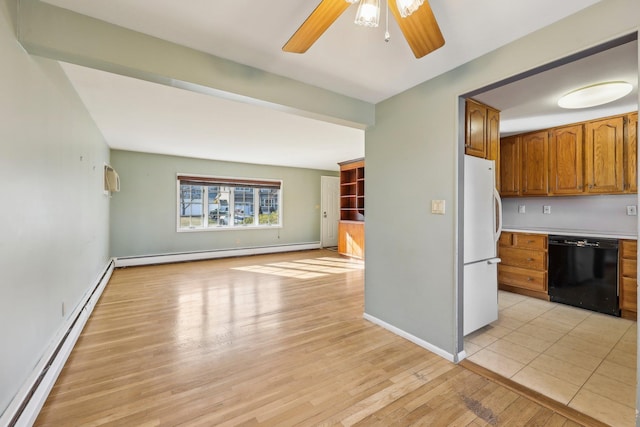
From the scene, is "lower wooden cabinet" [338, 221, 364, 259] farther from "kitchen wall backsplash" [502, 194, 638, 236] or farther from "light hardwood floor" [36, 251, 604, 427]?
"light hardwood floor" [36, 251, 604, 427]

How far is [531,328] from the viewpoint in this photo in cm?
280

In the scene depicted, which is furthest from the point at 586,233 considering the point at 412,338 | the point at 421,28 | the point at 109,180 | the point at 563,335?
the point at 109,180

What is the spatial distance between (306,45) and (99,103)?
2.93 meters

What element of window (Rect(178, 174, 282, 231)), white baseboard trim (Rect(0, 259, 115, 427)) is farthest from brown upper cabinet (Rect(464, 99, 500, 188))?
window (Rect(178, 174, 282, 231))

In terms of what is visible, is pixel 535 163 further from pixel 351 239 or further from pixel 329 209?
pixel 329 209

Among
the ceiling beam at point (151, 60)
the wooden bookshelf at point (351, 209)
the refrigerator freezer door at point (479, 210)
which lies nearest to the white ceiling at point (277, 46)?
the ceiling beam at point (151, 60)

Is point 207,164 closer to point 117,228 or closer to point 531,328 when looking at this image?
point 117,228

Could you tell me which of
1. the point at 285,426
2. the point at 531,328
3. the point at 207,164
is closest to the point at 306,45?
the point at 285,426

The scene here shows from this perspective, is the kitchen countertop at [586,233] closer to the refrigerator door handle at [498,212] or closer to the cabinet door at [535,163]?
the cabinet door at [535,163]

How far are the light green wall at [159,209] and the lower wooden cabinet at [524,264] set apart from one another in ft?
17.3

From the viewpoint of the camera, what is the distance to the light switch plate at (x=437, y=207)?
90.0 inches

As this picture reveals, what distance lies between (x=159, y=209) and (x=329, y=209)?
4.50 m

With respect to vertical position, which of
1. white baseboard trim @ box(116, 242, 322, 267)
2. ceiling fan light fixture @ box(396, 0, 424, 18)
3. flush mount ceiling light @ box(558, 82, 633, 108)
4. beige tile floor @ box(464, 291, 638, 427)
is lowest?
beige tile floor @ box(464, 291, 638, 427)

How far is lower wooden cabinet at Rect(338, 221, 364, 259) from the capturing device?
660 centimetres
